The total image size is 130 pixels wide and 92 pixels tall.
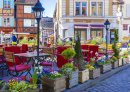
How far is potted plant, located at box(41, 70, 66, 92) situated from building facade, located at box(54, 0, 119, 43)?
18.0 meters

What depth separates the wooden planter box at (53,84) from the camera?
384 centimetres

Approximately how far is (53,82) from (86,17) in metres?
19.3

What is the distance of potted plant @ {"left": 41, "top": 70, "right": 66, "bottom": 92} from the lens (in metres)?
3.85

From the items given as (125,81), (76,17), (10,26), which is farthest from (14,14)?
(125,81)

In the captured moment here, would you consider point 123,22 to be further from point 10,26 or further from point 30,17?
point 10,26

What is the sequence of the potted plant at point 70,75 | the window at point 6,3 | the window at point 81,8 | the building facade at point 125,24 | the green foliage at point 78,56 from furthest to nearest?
1. the window at point 6,3
2. the building facade at point 125,24
3. the window at point 81,8
4. the green foliage at point 78,56
5. the potted plant at point 70,75

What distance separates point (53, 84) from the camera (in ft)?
12.6

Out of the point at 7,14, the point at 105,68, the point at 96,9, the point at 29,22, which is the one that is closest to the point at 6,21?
the point at 7,14

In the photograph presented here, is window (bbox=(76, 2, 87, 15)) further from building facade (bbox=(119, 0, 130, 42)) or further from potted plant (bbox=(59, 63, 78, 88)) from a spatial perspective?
potted plant (bbox=(59, 63, 78, 88))

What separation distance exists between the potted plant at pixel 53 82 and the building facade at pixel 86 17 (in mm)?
17967

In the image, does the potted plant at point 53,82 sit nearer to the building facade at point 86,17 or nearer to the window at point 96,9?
the building facade at point 86,17

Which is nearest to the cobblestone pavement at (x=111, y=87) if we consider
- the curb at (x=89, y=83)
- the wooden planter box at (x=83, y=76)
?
the curb at (x=89, y=83)

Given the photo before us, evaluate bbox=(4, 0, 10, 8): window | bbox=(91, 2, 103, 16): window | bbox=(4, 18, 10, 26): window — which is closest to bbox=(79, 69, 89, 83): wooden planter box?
bbox=(91, 2, 103, 16): window

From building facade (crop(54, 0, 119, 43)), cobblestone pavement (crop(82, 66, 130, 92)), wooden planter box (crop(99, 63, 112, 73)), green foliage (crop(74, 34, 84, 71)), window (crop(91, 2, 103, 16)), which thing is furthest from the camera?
window (crop(91, 2, 103, 16))
